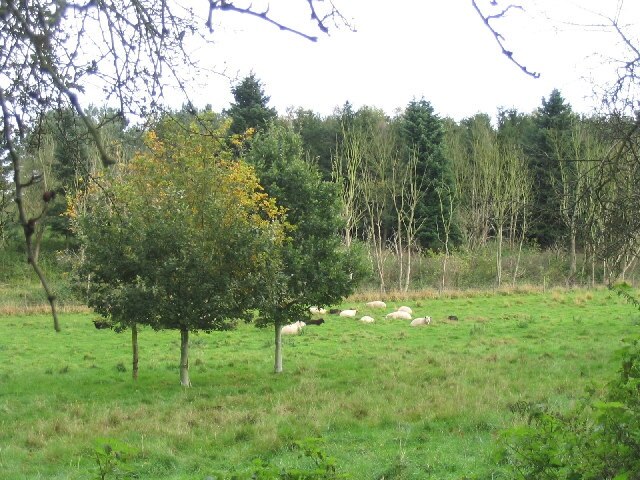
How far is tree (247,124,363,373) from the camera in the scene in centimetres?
1891

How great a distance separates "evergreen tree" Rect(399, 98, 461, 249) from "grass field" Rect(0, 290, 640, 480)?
1841 centimetres

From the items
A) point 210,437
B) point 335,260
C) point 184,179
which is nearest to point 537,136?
point 335,260

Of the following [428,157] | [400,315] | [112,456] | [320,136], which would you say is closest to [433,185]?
[428,157]

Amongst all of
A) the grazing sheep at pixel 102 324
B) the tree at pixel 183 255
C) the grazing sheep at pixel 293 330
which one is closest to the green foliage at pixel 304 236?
the tree at pixel 183 255

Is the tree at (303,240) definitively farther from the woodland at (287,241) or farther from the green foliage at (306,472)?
the green foliage at (306,472)

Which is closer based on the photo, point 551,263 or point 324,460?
point 324,460

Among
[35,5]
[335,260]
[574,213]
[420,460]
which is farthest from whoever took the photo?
[335,260]

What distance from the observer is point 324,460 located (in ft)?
15.4

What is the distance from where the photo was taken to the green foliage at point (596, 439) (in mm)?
4035

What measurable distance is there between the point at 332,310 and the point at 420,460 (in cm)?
2209

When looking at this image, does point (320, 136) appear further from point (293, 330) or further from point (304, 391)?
point (304, 391)

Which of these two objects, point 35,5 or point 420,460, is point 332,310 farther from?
point 35,5

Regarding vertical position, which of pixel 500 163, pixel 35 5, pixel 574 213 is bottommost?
pixel 574 213

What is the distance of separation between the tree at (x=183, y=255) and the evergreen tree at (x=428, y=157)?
28772 millimetres
